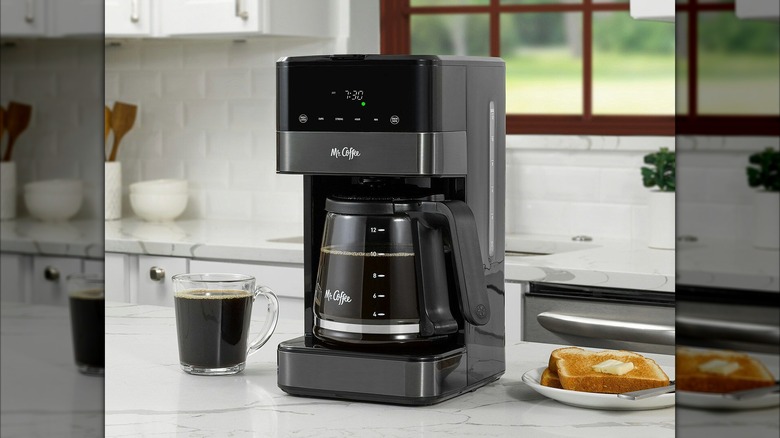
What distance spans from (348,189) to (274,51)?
236 cm

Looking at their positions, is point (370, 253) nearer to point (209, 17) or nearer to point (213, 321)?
point (213, 321)

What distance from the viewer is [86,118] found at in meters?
0.41

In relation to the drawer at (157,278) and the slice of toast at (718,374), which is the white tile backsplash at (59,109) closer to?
the slice of toast at (718,374)

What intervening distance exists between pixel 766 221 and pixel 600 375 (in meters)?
0.82

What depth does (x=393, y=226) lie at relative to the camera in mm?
1214

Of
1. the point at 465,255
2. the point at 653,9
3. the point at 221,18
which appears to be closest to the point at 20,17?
the point at 465,255

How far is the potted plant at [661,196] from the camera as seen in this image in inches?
115

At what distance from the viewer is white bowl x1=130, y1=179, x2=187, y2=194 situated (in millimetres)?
3695

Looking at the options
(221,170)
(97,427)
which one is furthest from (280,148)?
(221,170)

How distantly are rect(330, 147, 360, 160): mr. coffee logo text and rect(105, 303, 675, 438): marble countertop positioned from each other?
0.28 meters

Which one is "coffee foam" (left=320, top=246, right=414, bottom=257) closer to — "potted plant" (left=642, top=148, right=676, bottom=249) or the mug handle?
the mug handle

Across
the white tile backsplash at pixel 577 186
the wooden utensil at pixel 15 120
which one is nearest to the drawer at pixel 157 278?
the white tile backsplash at pixel 577 186

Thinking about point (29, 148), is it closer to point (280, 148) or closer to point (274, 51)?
point (280, 148)

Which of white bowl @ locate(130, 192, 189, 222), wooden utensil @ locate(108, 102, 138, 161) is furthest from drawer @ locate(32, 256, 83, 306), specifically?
wooden utensil @ locate(108, 102, 138, 161)
